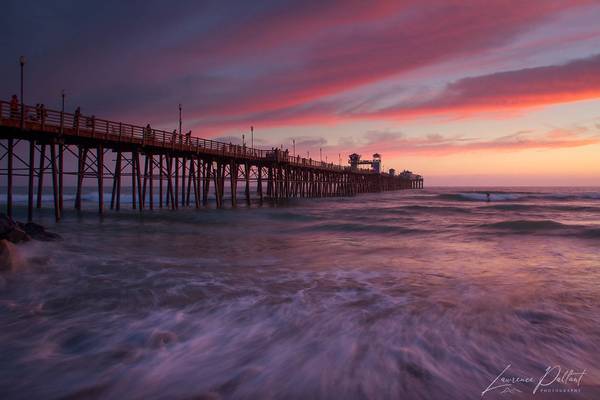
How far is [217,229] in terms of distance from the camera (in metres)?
17.6

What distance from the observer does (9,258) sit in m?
7.86

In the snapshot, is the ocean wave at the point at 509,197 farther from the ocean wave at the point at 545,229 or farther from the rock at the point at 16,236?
the rock at the point at 16,236

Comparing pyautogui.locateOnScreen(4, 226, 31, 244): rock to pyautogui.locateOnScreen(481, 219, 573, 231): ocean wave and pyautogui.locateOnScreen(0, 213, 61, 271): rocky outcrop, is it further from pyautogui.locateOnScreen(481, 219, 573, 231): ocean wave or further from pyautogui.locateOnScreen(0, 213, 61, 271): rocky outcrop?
pyautogui.locateOnScreen(481, 219, 573, 231): ocean wave

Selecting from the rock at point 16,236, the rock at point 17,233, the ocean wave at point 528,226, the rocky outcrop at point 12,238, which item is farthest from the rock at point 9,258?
the ocean wave at point 528,226

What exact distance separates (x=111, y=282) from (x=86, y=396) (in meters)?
4.25

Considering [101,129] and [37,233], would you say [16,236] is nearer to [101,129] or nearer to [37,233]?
[37,233]

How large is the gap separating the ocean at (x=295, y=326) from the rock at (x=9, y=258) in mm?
250

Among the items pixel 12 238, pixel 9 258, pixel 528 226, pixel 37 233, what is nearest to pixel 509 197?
pixel 528 226

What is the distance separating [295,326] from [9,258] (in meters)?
6.30

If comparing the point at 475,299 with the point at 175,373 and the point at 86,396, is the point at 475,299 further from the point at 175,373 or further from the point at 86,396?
the point at 86,396

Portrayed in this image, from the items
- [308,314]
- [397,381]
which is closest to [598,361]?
[397,381]

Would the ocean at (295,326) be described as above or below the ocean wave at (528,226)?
below

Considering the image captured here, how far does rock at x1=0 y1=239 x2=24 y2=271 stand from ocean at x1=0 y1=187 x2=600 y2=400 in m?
0.25

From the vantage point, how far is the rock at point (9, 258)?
25.0 feet
